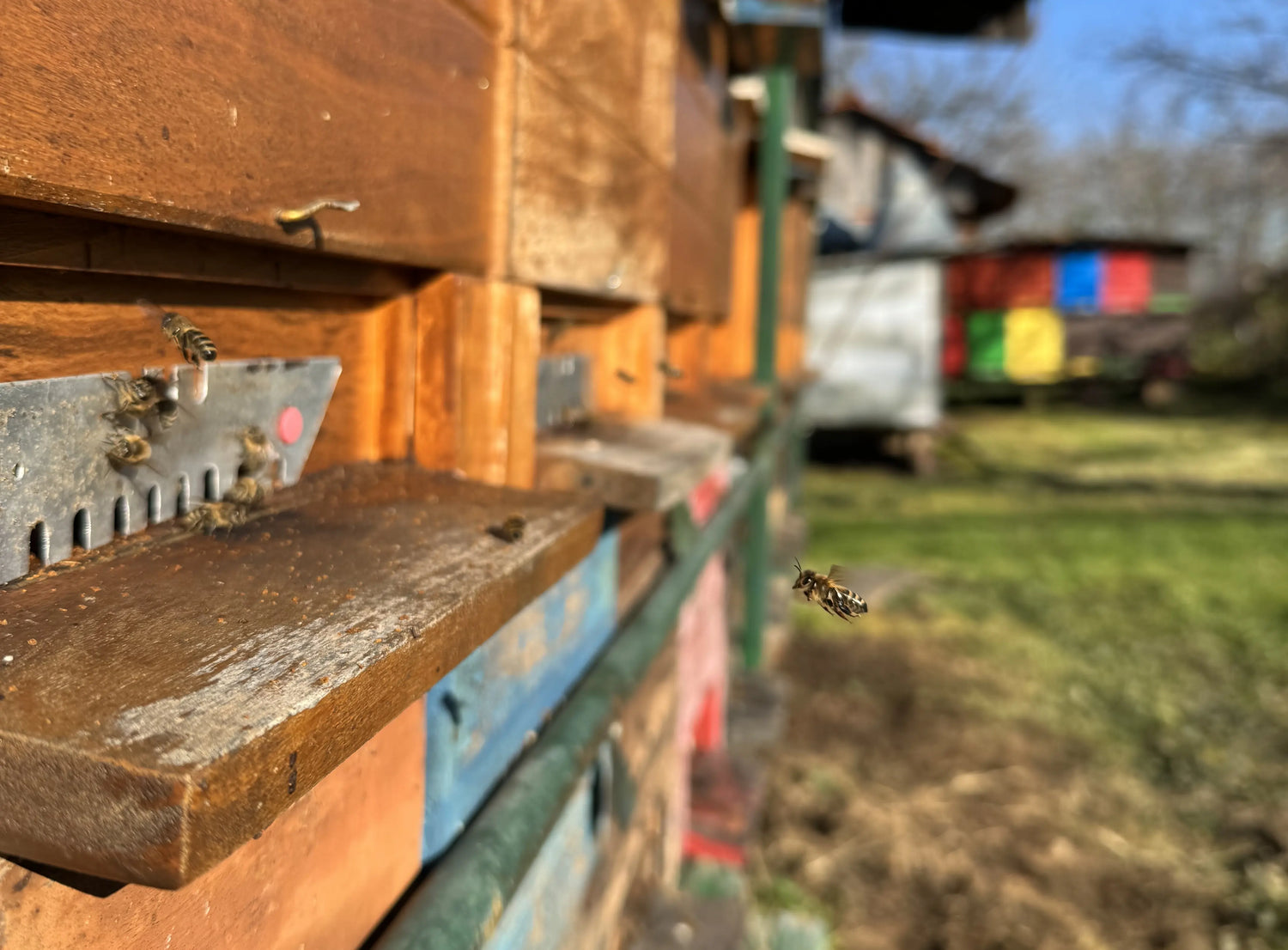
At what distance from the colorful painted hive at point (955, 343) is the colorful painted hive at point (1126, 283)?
2.83m

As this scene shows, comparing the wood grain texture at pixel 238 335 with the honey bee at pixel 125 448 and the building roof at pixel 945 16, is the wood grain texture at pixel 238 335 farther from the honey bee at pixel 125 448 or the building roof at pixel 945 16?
the building roof at pixel 945 16

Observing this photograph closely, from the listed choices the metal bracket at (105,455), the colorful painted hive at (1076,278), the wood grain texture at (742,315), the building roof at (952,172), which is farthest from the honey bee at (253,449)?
the colorful painted hive at (1076,278)

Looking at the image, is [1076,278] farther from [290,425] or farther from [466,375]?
[290,425]

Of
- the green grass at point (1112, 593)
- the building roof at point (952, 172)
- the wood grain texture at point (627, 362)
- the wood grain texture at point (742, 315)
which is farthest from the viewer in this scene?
the building roof at point (952, 172)

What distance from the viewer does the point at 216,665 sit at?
82 cm

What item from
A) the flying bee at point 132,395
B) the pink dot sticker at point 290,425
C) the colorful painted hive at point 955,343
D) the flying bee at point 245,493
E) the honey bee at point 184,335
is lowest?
the flying bee at point 245,493

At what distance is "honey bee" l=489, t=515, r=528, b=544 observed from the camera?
1.36 m

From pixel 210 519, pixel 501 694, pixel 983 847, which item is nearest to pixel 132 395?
pixel 210 519

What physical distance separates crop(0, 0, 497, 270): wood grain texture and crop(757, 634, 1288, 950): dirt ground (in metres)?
3.76

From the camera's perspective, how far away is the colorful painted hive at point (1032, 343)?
20.0 meters

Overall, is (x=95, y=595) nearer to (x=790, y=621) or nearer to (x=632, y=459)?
(x=632, y=459)

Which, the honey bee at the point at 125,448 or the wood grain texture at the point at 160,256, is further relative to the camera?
the honey bee at the point at 125,448

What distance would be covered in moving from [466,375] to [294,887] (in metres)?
0.85

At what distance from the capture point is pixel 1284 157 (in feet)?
46.5
